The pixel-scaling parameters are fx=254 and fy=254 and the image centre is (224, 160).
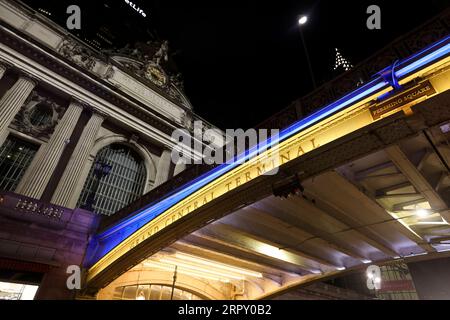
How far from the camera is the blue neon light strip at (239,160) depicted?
3.53 meters

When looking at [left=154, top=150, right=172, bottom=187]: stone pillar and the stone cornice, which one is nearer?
the stone cornice

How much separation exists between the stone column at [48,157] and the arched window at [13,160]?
462 mm

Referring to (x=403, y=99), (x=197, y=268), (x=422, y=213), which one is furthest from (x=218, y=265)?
(x=403, y=99)

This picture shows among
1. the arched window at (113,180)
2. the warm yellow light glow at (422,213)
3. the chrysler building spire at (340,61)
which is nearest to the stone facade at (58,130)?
the arched window at (113,180)

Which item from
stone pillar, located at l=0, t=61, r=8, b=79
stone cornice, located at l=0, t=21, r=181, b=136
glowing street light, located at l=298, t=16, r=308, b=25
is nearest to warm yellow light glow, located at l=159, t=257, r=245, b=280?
glowing street light, located at l=298, t=16, r=308, b=25

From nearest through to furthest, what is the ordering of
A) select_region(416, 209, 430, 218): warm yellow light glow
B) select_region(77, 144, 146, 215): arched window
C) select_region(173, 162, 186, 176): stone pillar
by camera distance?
1. select_region(416, 209, 430, 218): warm yellow light glow
2. select_region(77, 144, 146, 215): arched window
3. select_region(173, 162, 186, 176): stone pillar

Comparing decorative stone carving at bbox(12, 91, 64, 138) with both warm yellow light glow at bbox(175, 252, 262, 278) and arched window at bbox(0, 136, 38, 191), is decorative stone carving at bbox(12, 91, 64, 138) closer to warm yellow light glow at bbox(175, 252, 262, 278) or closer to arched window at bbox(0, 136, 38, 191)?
arched window at bbox(0, 136, 38, 191)

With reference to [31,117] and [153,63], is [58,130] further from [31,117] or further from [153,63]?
[153,63]

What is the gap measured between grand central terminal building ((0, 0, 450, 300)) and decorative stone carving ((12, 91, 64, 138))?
0.23 feet

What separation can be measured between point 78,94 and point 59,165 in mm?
4871

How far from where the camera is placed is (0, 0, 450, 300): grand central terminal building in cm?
407

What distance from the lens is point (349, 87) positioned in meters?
4.34
